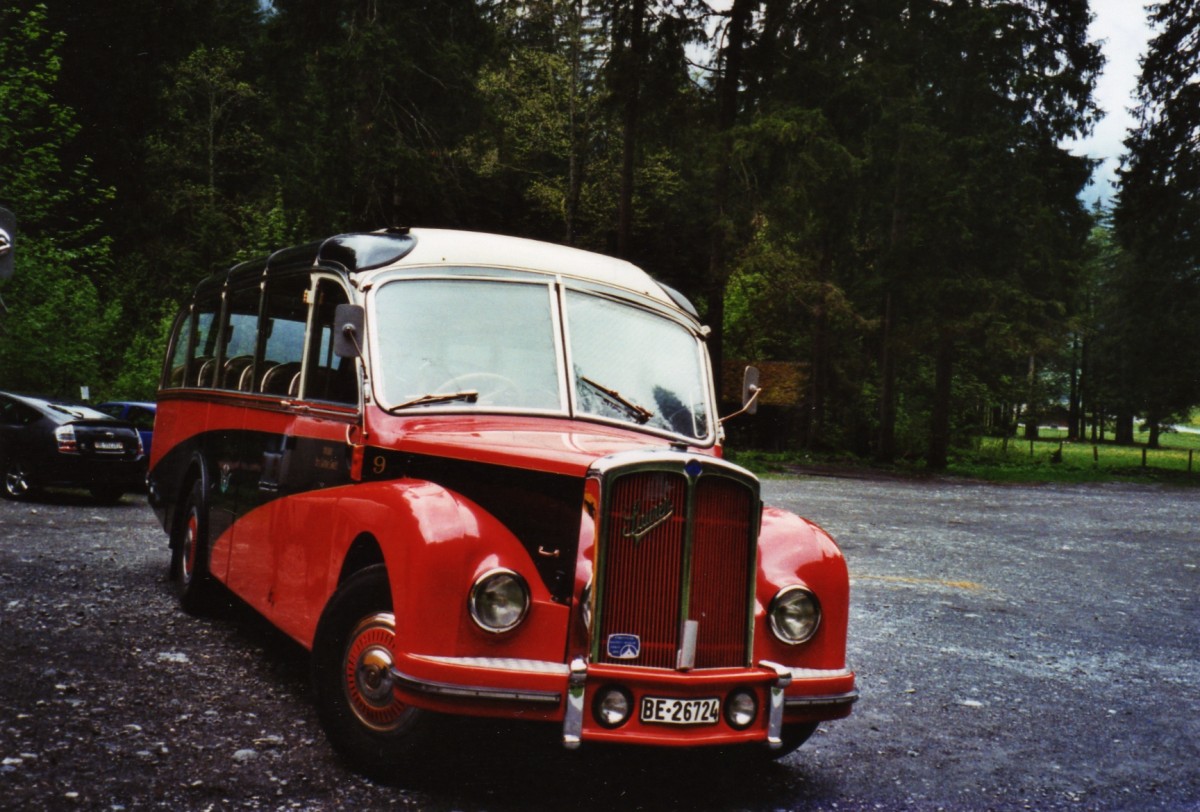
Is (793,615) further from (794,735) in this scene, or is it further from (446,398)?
(446,398)

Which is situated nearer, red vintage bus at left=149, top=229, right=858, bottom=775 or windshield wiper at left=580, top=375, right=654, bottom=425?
red vintage bus at left=149, top=229, right=858, bottom=775

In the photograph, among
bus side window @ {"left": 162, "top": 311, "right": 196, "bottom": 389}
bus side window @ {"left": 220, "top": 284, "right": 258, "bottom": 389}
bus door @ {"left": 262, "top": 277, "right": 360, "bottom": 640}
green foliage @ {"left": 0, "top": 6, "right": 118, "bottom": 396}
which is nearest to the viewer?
bus door @ {"left": 262, "top": 277, "right": 360, "bottom": 640}

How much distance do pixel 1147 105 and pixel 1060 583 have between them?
29.6 metres

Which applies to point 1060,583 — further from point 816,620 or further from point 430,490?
point 430,490

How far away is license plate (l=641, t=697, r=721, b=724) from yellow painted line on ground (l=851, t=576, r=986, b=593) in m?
7.43

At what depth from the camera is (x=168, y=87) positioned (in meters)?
43.2

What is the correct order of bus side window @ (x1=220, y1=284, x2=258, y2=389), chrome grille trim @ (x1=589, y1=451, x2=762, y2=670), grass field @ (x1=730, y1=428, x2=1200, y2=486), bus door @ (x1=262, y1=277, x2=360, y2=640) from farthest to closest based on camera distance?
1. grass field @ (x1=730, y1=428, x2=1200, y2=486)
2. bus side window @ (x1=220, y1=284, x2=258, y2=389)
3. bus door @ (x1=262, y1=277, x2=360, y2=640)
4. chrome grille trim @ (x1=589, y1=451, x2=762, y2=670)

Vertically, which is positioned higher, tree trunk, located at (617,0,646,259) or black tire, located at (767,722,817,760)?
tree trunk, located at (617,0,646,259)

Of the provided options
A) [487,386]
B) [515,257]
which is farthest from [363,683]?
[515,257]

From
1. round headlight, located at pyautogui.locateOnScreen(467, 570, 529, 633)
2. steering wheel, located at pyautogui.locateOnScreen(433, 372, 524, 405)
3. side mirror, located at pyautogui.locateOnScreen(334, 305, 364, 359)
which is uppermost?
side mirror, located at pyautogui.locateOnScreen(334, 305, 364, 359)

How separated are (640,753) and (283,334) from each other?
11.4ft

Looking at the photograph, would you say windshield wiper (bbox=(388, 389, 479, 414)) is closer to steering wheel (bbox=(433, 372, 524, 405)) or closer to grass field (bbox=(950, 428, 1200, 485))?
steering wheel (bbox=(433, 372, 524, 405))

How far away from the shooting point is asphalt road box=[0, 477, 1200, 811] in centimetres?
516

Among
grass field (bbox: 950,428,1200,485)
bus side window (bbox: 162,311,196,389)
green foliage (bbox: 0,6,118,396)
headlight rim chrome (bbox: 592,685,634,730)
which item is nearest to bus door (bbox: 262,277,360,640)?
headlight rim chrome (bbox: 592,685,634,730)
